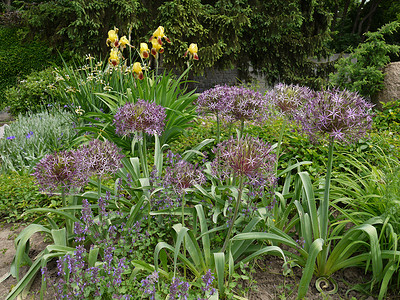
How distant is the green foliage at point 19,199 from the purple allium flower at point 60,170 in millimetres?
991

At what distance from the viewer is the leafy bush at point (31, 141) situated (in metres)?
4.31

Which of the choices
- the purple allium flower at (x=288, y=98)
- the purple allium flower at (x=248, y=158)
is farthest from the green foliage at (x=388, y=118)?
the purple allium flower at (x=248, y=158)

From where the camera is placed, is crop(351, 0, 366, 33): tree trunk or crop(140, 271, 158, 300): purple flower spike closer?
crop(140, 271, 158, 300): purple flower spike

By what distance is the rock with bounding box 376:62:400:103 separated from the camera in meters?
6.66

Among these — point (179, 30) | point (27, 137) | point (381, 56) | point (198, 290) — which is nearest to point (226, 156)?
point (198, 290)

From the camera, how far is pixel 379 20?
21.5 m

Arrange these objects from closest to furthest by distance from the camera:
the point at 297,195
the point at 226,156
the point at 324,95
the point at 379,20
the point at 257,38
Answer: the point at 226,156 → the point at 324,95 → the point at 297,195 → the point at 257,38 → the point at 379,20

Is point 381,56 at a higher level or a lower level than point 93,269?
higher

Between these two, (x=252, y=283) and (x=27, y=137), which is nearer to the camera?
(x=252, y=283)

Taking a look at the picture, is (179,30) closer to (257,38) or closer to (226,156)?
(257,38)

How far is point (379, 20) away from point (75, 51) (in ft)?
67.1

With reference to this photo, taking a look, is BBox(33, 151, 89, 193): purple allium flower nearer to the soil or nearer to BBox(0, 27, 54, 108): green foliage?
the soil

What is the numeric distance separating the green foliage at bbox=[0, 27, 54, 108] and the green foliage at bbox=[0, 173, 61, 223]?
1094 cm

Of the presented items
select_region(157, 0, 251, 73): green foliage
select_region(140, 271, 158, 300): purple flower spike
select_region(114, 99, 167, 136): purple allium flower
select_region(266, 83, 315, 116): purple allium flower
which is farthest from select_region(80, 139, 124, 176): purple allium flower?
select_region(157, 0, 251, 73): green foliage
